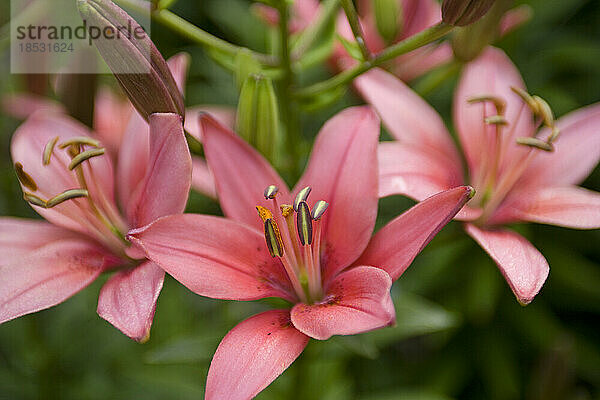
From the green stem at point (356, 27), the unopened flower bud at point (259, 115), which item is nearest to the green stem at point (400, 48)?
the green stem at point (356, 27)

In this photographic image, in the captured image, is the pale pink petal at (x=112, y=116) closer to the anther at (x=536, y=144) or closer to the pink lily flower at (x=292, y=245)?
the pink lily flower at (x=292, y=245)

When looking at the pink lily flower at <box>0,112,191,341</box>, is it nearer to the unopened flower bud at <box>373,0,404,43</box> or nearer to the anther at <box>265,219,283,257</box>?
the anther at <box>265,219,283,257</box>

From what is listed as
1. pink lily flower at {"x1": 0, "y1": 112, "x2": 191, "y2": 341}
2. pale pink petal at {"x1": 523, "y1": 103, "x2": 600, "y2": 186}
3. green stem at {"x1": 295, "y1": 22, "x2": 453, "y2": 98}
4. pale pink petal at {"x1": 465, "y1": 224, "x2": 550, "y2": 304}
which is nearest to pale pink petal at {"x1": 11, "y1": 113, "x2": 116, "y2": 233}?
pink lily flower at {"x1": 0, "y1": 112, "x2": 191, "y2": 341}

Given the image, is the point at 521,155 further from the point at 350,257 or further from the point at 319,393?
the point at 319,393

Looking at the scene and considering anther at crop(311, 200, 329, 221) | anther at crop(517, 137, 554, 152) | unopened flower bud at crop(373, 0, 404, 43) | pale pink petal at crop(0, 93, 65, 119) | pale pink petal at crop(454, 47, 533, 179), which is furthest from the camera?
pale pink petal at crop(0, 93, 65, 119)

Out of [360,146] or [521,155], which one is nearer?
[360,146]

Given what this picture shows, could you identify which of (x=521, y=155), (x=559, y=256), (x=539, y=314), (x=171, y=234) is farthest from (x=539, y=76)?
(x=171, y=234)

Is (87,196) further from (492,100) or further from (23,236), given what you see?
(492,100)
